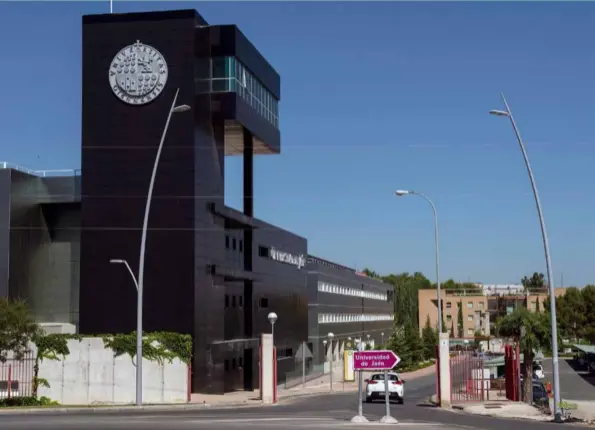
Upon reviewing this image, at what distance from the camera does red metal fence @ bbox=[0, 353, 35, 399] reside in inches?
1515

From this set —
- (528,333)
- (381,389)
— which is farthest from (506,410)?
(381,389)

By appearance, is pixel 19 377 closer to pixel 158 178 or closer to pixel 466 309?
pixel 158 178

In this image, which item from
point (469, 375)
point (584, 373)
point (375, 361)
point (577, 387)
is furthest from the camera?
point (584, 373)

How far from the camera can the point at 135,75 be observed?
4553 centimetres

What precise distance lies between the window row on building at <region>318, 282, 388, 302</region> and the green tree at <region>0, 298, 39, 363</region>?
156 ft

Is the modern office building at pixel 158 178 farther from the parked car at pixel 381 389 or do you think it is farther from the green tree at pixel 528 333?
the green tree at pixel 528 333

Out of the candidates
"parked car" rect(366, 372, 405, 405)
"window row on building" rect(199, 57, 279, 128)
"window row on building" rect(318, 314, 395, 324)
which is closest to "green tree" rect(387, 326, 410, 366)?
"window row on building" rect(318, 314, 395, 324)

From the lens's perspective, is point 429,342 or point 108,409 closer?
point 108,409

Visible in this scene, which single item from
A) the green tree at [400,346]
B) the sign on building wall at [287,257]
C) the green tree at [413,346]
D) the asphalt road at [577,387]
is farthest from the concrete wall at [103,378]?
the green tree at [413,346]

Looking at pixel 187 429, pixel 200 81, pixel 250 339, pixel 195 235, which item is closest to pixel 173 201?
pixel 195 235

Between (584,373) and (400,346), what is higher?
(400,346)

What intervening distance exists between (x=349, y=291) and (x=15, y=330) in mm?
66672

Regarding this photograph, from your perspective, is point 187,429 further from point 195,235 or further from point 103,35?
point 103,35

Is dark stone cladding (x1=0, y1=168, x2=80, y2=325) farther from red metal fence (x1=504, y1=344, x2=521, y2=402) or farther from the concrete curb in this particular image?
red metal fence (x1=504, y1=344, x2=521, y2=402)
